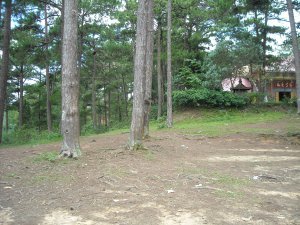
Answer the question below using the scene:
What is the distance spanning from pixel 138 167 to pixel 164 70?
25.7 metres

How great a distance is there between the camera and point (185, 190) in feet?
18.3

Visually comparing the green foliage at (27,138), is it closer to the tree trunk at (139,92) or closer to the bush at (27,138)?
the bush at (27,138)

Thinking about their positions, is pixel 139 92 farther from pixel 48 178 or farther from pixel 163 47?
pixel 163 47

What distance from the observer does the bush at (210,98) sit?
80.2 feet

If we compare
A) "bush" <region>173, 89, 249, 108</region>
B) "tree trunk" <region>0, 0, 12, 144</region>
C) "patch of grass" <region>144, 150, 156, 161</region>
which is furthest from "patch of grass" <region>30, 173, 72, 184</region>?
"bush" <region>173, 89, 249, 108</region>

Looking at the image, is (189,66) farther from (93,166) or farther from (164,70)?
(93,166)

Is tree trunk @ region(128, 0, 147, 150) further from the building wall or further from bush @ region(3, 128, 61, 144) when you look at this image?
the building wall

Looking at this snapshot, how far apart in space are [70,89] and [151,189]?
3653mm

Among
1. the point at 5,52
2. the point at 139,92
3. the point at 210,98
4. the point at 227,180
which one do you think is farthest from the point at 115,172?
the point at 210,98

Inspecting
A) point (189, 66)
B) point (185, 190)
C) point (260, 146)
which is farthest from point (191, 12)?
point (185, 190)

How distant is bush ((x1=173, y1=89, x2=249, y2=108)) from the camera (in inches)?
963

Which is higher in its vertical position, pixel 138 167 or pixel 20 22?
pixel 20 22

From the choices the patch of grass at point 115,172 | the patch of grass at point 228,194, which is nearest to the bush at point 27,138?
the patch of grass at point 115,172

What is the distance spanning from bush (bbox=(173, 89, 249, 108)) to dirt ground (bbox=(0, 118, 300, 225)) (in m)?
15.0
